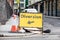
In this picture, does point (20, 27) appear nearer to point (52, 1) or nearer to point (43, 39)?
point (43, 39)

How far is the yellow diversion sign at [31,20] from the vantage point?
51.6 feet

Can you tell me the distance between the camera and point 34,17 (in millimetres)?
15781

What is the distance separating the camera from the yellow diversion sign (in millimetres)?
15734

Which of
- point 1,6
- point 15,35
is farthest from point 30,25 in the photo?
point 1,6

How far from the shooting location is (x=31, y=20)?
15773 millimetres

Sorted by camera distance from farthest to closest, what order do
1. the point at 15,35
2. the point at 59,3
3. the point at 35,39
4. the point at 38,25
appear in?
the point at 59,3
the point at 38,25
the point at 15,35
the point at 35,39

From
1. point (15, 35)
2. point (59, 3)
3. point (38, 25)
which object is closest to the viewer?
point (15, 35)

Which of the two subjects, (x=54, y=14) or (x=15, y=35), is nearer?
(x=15, y=35)

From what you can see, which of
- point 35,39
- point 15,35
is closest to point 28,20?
point 15,35

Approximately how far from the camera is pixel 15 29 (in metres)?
16.4

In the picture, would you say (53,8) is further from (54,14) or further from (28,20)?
(28,20)

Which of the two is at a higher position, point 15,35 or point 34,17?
point 34,17

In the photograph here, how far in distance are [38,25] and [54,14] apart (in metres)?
41.3

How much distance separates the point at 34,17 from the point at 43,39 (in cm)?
291
